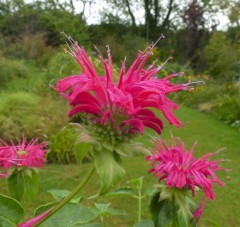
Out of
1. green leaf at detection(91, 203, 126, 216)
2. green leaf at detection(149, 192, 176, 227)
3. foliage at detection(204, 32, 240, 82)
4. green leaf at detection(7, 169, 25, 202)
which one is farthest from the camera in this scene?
foliage at detection(204, 32, 240, 82)

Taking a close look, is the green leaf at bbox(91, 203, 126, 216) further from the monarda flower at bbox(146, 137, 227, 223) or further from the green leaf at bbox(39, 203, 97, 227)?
the green leaf at bbox(39, 203, 97, 227)

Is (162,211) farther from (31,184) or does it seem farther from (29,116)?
(29,116)

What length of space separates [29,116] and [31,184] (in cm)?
425

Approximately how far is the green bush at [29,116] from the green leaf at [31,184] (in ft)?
12.0

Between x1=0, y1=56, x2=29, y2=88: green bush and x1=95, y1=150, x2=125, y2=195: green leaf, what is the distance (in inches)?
311

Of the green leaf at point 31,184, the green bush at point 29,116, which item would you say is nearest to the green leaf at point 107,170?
the green leaf at point 31,184

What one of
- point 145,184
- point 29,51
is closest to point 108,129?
point 145,184

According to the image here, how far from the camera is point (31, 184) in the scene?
4.87 feet

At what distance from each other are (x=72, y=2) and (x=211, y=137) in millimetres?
15109

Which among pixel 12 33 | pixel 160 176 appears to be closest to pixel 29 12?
pixel 12 33

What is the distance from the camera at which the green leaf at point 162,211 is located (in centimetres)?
103

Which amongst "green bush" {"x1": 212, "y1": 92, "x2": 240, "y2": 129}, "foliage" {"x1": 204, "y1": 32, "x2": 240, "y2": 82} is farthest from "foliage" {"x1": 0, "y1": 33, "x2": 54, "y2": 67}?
"green bush" {"x1": 212, "y1": 92, "x2": 240, "y2": 129}

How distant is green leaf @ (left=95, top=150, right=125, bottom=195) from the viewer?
0.73 meters

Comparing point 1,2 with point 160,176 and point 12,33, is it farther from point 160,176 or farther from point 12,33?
point 160,176
